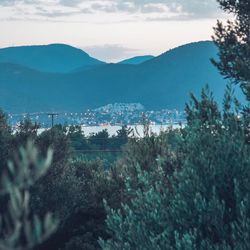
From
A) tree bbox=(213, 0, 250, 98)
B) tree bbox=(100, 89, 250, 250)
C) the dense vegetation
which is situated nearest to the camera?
the dense vegetation

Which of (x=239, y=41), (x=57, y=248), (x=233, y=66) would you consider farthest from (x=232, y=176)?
(x=57, y=248)

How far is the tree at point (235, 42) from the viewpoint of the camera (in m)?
16.7

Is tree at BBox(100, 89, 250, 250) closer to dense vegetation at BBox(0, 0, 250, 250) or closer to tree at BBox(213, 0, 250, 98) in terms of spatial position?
dense vegetation at BBox(0, 0, 250, 250)

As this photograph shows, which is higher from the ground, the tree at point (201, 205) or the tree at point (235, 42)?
the tree at point (235, 42)

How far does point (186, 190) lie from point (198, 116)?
3.90m

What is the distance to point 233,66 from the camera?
16.7 meters

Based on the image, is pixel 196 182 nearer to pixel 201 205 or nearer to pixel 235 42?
pixel 201 205

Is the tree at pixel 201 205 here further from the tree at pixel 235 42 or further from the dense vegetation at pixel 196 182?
the tree at pixel 235 42

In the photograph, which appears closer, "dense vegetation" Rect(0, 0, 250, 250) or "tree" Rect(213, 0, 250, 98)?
"dense vegetation" Rect(0, 0, 250, 250)

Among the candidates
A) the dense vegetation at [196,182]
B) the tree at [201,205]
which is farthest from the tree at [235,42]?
the tree at [201,205]

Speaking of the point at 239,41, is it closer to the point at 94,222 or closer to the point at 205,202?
the point at 205,202

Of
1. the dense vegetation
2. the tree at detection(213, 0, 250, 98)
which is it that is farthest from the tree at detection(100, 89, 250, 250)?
the tree at detection(213, 0, 250, 98)

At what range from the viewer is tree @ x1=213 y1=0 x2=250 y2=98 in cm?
1666

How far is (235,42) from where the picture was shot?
1773cm
